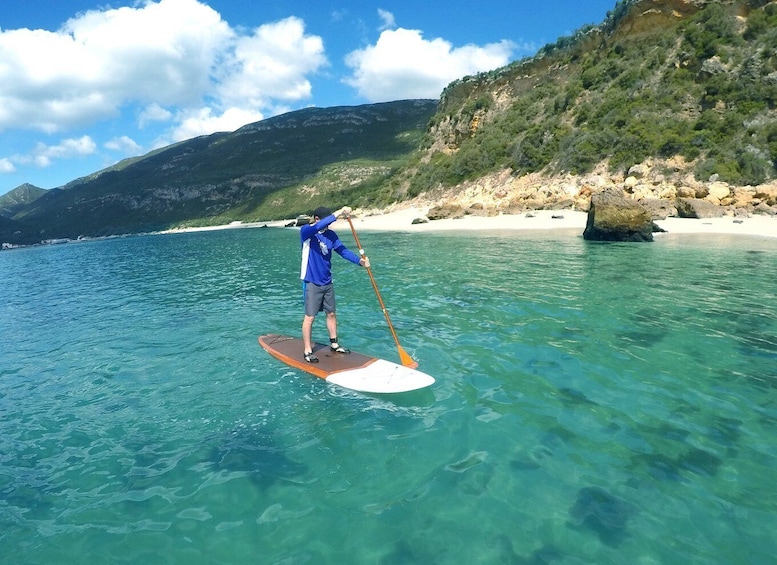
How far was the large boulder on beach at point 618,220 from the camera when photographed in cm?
2488

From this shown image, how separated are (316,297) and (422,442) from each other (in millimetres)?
3798

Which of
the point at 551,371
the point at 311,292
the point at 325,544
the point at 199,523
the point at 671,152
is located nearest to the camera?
the point at 325,544

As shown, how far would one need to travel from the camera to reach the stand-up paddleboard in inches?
280

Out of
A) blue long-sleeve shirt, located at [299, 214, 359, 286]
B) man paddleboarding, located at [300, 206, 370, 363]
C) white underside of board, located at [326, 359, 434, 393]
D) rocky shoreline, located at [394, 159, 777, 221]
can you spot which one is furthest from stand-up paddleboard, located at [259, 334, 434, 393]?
rocky shoreline, located at [394, 159, 777, 221]

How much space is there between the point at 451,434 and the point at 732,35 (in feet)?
179

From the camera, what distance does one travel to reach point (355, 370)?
25.6ft

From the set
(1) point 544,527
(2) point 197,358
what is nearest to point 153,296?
(2) point 197,358

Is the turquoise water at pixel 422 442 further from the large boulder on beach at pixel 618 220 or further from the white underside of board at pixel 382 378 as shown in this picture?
the large boulder on beach at pixel 618 220

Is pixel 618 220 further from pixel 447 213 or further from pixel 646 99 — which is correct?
pixel 646 99

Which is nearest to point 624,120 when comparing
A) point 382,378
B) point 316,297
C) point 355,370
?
point 316,297

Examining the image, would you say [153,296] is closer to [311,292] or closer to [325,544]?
[311,292]

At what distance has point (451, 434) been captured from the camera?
18.8 ft

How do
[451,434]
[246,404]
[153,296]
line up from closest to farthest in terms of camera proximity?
[451,434], [246,404], [153,296]

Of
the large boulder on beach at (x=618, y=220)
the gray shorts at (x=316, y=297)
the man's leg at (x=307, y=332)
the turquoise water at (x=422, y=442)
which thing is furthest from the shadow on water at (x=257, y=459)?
the large boulder on beach at (x=618, y=220)
